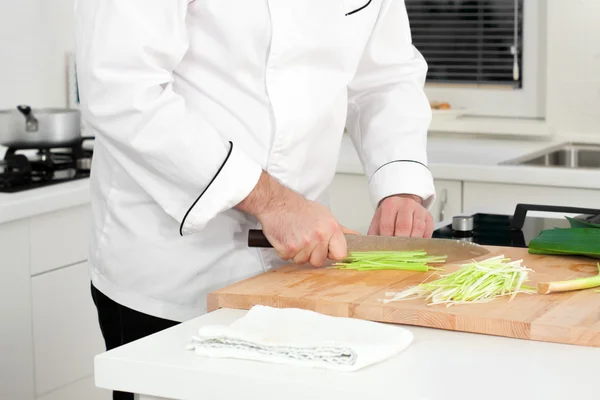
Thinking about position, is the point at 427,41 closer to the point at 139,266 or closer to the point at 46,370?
the point at 46,370

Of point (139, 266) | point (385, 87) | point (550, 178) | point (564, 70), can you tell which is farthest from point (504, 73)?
point (139, 266)

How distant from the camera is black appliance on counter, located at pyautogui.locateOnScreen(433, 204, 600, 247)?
1.81 m

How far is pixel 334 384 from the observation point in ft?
3.30

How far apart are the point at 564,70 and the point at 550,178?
677 millimetres

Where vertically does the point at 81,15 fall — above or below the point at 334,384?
above

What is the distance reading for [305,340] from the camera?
3.57ft

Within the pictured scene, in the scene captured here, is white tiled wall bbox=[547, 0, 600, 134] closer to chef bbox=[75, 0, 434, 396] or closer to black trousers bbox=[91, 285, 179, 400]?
chef bbox=[75, 0, 434, 396]

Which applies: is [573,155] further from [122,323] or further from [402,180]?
[122,323]

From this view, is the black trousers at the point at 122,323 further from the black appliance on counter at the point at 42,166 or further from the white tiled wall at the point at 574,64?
the white tiled wall at the point at 574,64

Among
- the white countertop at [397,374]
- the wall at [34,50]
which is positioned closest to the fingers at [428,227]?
the white countertop at [397,374]

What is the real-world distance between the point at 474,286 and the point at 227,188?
1.19 ft

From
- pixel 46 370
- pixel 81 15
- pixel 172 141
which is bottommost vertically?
pixel 46 370

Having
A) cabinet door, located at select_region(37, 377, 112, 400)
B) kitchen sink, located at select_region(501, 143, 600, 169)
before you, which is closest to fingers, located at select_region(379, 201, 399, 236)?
cabinet door, located at select_region(37, 377, 112, 400)

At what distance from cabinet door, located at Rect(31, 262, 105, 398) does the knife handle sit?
3.69 feet
